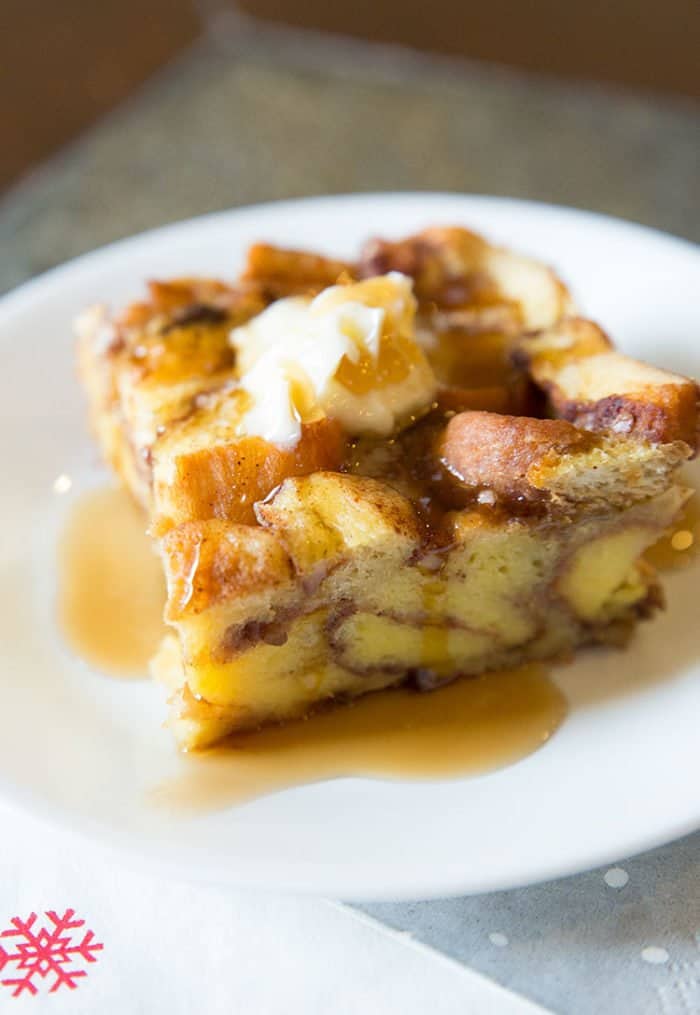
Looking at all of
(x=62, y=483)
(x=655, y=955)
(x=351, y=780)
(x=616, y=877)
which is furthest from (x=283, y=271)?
(x=655, y=955)

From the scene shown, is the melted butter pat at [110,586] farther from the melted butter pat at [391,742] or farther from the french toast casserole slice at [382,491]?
the melted butter pat at [391,742]

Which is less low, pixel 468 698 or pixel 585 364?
pixel 585 364

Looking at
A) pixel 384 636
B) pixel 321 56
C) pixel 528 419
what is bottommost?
pixel 384 636

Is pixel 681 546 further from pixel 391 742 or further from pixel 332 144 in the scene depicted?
pixel 332 144

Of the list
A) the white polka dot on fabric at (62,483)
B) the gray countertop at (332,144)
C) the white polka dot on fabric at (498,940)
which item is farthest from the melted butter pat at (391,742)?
the gray countertop at (332,144)

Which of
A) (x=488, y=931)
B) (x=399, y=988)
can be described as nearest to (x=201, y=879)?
(x=399, y=988)

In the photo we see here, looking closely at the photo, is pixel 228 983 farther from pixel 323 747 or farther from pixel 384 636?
pixel 384 636

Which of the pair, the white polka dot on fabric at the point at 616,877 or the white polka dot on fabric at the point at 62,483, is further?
the white polka dot on fabric at the point at 62,483
